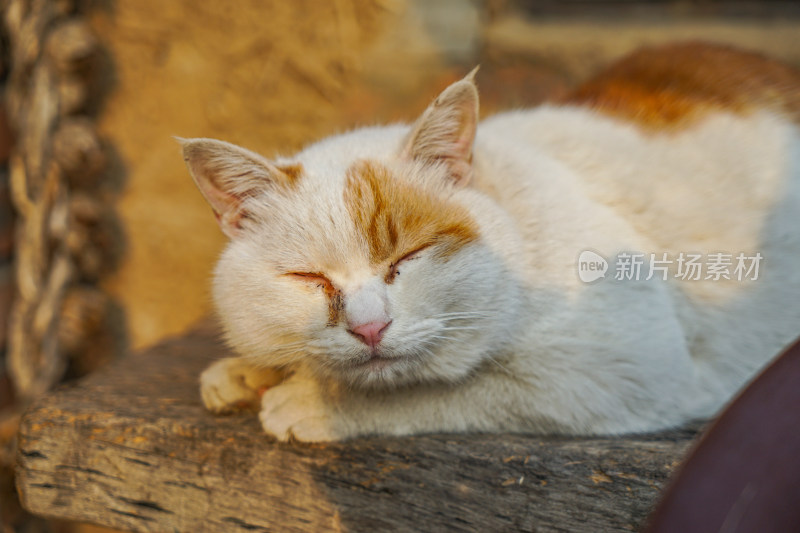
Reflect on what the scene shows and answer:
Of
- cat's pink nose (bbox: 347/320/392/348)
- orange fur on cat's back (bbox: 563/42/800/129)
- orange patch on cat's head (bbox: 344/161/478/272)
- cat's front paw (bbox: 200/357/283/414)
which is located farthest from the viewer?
orange fur on cat's back (bbox: 563/42/800/129)

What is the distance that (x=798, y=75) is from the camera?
224 cm

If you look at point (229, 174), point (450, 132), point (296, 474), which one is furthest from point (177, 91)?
point (296, 474)

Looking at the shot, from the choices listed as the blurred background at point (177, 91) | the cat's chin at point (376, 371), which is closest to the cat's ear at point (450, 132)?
the cat's chin at point (376, 371)

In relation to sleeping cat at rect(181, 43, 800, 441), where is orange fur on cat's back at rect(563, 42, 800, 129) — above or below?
above

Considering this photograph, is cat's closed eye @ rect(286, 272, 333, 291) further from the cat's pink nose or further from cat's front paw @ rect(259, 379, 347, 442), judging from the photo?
cat's front paw @ rect(259, 379, 347, 442)

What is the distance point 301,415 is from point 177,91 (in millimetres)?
1978

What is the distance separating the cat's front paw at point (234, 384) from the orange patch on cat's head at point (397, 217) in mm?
522

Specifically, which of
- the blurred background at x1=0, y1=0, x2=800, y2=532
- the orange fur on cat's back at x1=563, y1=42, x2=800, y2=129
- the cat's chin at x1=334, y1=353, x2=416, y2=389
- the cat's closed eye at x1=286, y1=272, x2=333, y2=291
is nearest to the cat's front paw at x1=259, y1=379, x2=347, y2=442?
the cat's chin at x1=334, y1=353, x2=416, y2=389

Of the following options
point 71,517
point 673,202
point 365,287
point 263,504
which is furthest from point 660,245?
point 71,517

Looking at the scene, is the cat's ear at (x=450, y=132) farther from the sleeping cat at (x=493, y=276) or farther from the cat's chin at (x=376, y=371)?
the cat's chin at (x=376, y=371)

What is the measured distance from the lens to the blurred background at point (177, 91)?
2828 mm

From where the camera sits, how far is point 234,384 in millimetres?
1724

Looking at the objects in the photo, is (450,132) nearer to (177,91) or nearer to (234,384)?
(234,384)

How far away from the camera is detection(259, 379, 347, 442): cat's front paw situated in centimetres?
154
